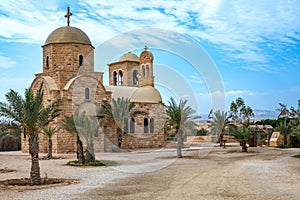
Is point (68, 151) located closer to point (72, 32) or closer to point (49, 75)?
point (49, 75)

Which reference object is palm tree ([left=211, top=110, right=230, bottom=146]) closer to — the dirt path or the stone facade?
the stone facade

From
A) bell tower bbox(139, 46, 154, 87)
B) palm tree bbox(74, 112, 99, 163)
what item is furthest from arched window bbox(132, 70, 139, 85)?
palm tree bbox(74, 112, 99, 163)

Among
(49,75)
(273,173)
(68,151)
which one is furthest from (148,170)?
(49,75)

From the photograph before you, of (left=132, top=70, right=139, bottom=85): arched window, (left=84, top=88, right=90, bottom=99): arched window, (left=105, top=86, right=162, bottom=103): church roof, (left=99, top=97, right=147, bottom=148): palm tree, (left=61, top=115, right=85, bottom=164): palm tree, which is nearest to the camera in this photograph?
(left=61, top=115, right=85, bottom=164): palm tree

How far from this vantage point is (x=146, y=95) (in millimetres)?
34688

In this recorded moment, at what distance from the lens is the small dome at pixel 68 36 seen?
1133 inches

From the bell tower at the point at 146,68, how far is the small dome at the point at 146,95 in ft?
4.21

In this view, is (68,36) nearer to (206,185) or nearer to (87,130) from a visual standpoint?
(87,130)

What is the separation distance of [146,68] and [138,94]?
12.7ft

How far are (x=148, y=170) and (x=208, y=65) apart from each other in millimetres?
6152

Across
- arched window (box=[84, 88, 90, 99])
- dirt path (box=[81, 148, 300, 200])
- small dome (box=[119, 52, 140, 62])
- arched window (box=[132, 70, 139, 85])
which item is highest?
small dome (box=[119, 52, 140, 62])

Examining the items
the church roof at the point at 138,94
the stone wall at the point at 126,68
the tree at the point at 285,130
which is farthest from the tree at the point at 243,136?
the stone wall at the point at 126,68

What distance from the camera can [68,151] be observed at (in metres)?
27.3

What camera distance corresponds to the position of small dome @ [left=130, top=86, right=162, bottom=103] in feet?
111
